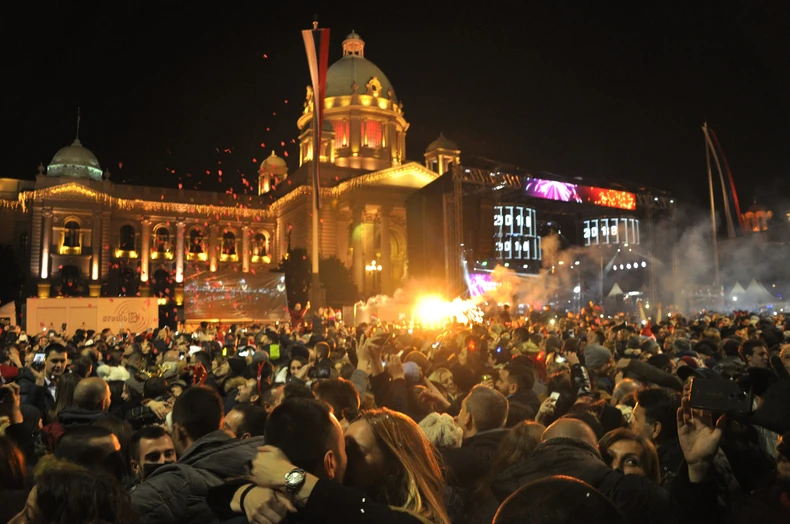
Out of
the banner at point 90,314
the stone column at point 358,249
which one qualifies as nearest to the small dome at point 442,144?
the stone column at point 358,249

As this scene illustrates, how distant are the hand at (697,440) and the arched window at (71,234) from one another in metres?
61.5

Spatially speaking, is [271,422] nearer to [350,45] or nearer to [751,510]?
[751,510]

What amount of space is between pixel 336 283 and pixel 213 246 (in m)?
20.6

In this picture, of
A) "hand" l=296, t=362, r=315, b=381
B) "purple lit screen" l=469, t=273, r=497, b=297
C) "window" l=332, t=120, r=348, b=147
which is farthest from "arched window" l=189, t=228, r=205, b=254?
"hand" l=296, t=362, r=315, b=381

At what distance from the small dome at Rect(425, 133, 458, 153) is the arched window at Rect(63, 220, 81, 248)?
3266 centimetres

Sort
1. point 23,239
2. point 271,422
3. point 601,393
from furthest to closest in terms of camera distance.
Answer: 1. point 23,239
2. point 601,393
3. point 271,422

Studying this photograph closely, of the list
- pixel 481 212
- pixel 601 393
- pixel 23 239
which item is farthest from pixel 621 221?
pixel 23 239

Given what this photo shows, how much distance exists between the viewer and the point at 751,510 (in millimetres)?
2754

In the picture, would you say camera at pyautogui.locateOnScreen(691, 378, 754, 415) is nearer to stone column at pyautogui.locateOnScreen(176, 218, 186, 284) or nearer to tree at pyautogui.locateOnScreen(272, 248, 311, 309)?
tree at pyautogui.locateOnScreen(272, 248, 311, 309)

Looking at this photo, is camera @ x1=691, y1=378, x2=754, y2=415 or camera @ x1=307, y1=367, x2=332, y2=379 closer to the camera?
camera @ x1=691, y1=378, x2=754, y2=415

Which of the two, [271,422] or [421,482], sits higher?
[271,422]

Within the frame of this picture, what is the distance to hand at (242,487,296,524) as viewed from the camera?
1905 millimetres

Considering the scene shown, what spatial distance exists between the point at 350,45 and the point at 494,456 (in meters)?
70.6

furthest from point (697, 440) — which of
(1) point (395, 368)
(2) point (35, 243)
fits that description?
(2) point (35, 243)
